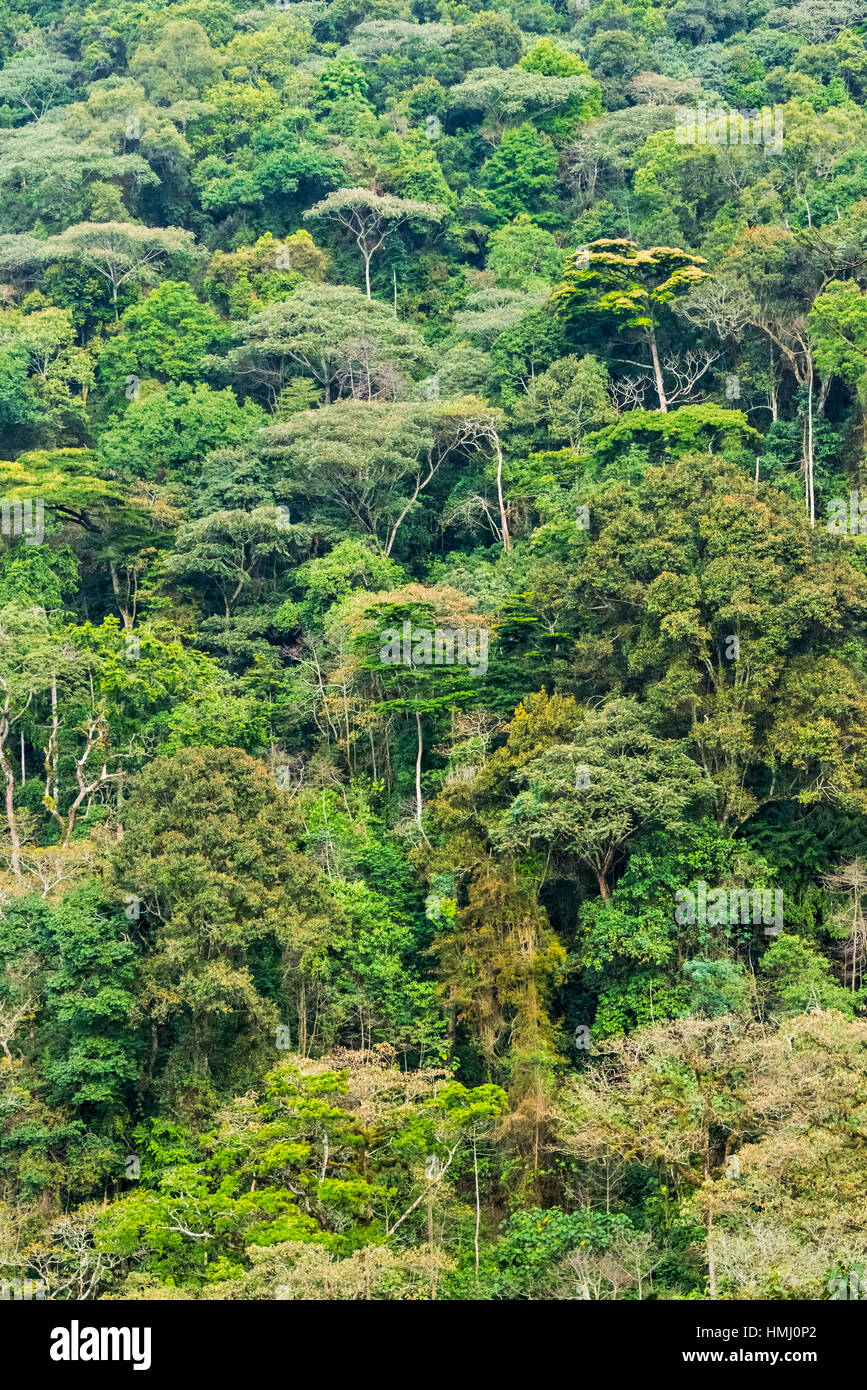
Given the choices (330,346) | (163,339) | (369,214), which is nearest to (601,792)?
(330,346)

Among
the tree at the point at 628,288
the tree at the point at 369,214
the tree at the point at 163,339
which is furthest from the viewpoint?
the tree at the point at 369,214

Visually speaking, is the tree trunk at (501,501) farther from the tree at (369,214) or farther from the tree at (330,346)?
the tree at (369,214)

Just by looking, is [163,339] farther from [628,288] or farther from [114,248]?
[628,288]

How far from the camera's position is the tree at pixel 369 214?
41.5 meters

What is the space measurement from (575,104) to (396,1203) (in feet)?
108

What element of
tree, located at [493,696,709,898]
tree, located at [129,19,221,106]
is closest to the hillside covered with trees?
tree, located at [493,696,709,898]

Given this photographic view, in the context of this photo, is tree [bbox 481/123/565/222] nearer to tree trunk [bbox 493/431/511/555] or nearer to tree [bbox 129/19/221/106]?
tree [bbox 129/19/221/106]

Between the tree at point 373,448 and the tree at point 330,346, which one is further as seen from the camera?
the tree at point 330,346

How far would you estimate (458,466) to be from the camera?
35562mm

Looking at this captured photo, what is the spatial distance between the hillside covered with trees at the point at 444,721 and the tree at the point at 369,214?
167 mm

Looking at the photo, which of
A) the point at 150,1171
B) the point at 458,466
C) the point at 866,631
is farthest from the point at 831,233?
the point at 150,1171

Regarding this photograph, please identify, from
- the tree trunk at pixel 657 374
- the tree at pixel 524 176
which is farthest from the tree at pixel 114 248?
the tree trunk at pixel 657 374

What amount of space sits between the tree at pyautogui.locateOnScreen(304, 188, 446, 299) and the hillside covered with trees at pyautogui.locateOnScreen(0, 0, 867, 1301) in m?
0.17

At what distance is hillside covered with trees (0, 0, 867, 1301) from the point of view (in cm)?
2028
